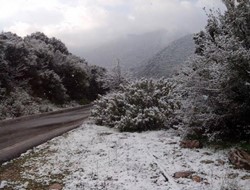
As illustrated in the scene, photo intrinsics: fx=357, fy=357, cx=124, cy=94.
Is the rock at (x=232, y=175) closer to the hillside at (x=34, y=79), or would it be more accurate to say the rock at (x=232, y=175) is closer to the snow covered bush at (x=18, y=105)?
the snow covered bush at (x=18, y=105)

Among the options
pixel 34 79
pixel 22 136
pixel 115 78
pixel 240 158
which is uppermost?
pixel 34 79

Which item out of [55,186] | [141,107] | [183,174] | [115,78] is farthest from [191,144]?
[115,78]

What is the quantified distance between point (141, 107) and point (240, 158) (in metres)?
8.27

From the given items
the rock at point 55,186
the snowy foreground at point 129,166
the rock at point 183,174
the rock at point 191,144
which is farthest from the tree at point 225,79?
the rock at point 55,186

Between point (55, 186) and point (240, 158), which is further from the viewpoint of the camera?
point (240, 158)

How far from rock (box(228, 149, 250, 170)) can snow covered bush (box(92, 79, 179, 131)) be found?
17.8 ft

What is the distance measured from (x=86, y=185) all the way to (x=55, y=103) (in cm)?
2979

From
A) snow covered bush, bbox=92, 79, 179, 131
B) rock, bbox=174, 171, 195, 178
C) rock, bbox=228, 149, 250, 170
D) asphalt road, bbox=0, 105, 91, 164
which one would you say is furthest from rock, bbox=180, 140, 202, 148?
asphalt road, bbox=0, 105, 91, 164

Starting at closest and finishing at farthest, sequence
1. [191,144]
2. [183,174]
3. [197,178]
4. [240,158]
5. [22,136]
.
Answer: [197,178] < [183,174] < [240,158] < [191,144] < [22,136]

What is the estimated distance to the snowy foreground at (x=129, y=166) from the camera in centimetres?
730

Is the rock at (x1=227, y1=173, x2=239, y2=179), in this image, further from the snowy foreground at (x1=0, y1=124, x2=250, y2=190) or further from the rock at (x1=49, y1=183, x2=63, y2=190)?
the rock at (x1=49, y1=183, x2=63, y2=190)

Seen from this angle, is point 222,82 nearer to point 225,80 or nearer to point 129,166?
point 225,80

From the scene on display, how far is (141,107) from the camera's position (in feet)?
52.9

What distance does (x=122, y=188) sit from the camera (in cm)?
720
